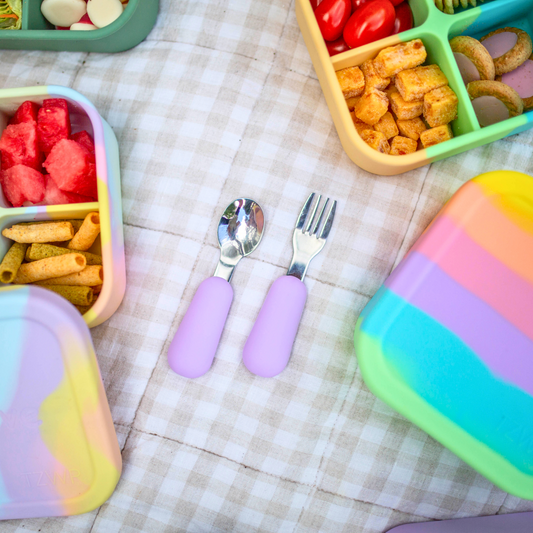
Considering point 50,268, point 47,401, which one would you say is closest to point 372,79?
point 50,268

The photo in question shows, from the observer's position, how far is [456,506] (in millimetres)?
696

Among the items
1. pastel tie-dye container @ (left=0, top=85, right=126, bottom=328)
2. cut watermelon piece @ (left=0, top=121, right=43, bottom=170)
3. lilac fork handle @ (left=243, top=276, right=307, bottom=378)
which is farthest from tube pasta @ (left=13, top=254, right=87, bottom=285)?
lilac fork handle @ (left=243, top=276, right=307, bottom=378)

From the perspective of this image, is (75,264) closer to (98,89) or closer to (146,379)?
(146,379)

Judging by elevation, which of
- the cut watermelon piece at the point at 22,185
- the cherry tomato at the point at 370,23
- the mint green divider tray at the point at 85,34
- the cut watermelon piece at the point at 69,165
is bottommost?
the cut watermelon piece at the point at 22,185

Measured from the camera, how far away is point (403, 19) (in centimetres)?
72

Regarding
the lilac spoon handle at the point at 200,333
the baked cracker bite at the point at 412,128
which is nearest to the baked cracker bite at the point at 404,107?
the baked cracker bite at the point at 412,128

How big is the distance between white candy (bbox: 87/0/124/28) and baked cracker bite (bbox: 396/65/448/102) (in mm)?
509

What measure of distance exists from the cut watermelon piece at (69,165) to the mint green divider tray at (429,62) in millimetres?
399

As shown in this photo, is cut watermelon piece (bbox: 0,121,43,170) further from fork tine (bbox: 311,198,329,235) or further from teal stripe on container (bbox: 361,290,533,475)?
teal stripe on container (bbox: 361,290,533,475)

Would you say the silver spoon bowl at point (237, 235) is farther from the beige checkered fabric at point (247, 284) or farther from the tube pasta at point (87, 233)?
the tube pasta at point (87, 233)

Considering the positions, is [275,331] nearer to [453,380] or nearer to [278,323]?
[278,323]

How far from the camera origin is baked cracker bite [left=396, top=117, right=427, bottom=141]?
2.29 ft

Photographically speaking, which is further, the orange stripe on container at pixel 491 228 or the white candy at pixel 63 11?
the white candy at pixel 63 11

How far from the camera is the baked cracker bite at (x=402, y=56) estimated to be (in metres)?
0.66
